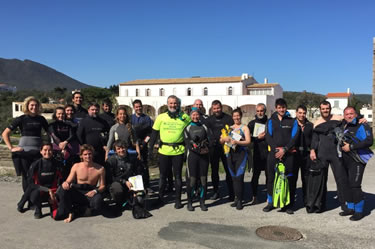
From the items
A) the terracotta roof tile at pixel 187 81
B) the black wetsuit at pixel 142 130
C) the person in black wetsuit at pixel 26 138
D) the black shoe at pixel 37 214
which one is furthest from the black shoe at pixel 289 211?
the terracotta roof tile at pixel 187 81

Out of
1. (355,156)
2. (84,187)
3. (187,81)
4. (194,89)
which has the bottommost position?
(84,187)

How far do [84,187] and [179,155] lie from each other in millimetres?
1739

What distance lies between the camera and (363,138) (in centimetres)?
508

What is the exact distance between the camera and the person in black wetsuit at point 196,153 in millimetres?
5562

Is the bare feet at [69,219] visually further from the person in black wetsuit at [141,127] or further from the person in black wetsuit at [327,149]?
the person in black wetsuit at [327,149]

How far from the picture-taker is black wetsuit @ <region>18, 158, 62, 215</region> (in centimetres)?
520

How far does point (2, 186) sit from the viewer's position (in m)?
7.42

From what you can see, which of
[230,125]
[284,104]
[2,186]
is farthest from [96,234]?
[2,186]

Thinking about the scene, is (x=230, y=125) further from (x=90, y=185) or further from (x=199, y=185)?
(x=90, y=185)

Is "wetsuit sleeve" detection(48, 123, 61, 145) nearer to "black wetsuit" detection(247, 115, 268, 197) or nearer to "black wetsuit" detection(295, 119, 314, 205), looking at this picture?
"black wetsuit" detection(247, 115, 268, 197)

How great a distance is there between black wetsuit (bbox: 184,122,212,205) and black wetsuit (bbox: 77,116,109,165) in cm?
170

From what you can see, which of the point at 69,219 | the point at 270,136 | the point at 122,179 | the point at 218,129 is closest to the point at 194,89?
the point at 218,129

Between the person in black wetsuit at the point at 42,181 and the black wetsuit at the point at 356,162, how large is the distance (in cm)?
493

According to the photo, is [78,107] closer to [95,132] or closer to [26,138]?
[95,132]
